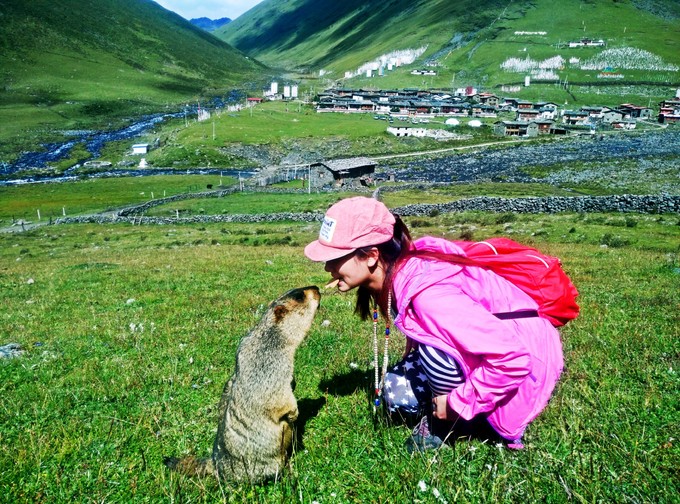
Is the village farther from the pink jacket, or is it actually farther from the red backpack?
the pink jacket

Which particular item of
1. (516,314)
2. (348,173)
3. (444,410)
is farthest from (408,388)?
(348,173)

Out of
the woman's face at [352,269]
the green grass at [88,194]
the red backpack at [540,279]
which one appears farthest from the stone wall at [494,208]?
the woman's face at [352,269]

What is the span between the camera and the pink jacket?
3.26 meters

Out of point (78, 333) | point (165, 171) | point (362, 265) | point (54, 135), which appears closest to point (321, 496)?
point (362, 265)

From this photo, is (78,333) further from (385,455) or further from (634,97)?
(634,97)

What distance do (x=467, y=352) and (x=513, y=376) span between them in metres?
0.36

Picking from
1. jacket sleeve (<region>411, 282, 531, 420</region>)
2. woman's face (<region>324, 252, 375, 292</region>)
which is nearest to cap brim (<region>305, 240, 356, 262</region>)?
woman's face (<region>324, 252, 375, 292</region>)

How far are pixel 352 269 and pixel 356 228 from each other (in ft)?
1.30

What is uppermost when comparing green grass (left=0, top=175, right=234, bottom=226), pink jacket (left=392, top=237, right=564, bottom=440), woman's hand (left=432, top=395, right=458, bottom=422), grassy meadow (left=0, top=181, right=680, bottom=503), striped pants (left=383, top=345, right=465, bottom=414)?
pink jacket (left=392, top=237, right=564, bottom=440)

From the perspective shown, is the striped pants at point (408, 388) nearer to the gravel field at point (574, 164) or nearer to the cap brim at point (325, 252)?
the cap brim at point (325, 252)

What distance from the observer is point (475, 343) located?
3.24 m

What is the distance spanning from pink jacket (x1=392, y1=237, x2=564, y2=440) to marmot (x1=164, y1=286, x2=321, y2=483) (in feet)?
3.69

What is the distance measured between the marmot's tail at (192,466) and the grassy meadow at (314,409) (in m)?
0.13

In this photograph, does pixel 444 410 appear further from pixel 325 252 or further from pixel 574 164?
pixel 574 164
